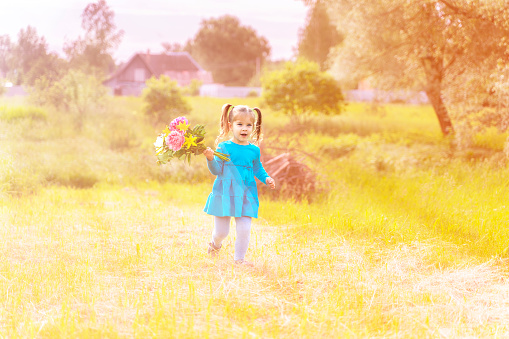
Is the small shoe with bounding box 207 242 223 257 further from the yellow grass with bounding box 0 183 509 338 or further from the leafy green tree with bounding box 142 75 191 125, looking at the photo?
the leafy green tree with bounding box 142 75 191 125

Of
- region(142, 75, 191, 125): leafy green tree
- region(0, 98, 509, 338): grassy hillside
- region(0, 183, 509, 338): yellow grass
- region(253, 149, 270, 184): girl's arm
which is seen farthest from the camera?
region(142, 75, 191, 125): leafy green tree

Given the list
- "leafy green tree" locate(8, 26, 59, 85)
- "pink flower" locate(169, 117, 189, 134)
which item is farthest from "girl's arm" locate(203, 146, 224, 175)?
"leafy green tree" locate(8, 26, 59, 85)

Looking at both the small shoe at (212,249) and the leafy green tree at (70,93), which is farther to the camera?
the leafy green tree at (70,93)

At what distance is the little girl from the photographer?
4.85m

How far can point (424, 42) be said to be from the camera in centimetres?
1289

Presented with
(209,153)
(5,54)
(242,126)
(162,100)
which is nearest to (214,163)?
(209,153)

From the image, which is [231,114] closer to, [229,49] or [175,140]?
[175,140]

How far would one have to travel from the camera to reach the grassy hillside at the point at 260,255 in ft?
12.5

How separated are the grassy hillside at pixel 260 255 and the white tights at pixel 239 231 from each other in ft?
0.54

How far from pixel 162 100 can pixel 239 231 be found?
49.1 feet

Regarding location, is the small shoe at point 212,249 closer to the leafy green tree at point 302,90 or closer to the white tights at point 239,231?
the white tights at point 239,231

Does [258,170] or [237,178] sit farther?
[258,170]

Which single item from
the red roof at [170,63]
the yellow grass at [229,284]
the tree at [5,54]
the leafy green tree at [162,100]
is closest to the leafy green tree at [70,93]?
the tree at [5,54]

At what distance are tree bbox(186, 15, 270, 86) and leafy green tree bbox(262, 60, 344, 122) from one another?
Answer: 30.7 meters
